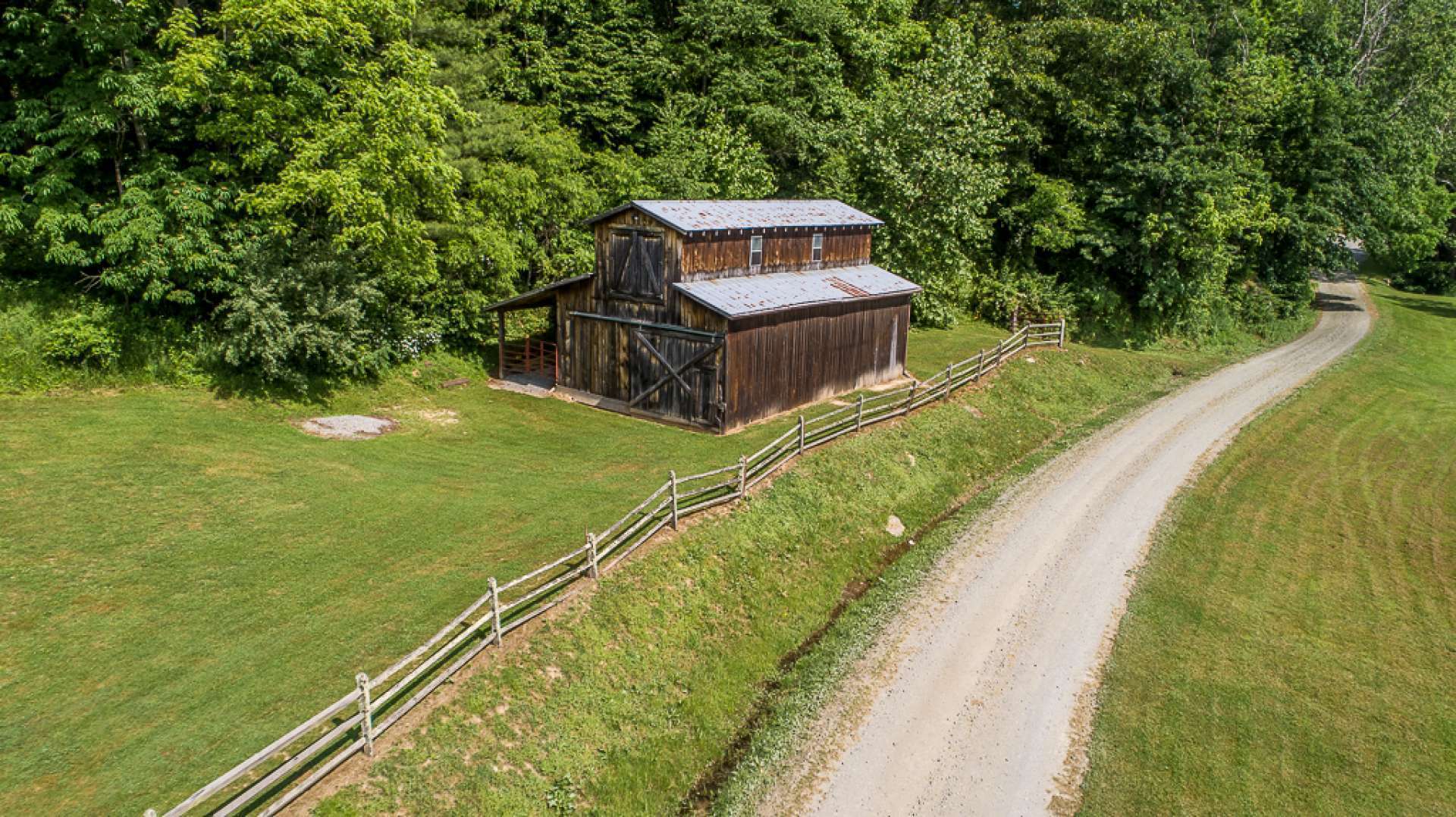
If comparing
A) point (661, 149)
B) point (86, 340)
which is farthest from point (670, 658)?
point (661, 149)

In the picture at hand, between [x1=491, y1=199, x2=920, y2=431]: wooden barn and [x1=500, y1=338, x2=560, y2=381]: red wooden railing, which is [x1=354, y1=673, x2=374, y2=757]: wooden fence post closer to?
[x1=491, y1=199, x2=920, y2=431]: wooden barn

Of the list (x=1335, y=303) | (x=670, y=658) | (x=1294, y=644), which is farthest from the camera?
(x=1335, y=303)

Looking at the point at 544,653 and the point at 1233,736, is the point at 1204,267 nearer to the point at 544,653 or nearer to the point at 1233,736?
the point at 1233,736

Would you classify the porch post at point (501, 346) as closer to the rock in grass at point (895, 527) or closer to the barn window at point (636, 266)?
the barn window at point (636, 266)

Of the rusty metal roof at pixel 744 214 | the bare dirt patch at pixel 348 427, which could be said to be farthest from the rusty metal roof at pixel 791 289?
the bare dirt patch at pixel 348 427

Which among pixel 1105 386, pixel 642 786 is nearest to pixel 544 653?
pixel 642 786

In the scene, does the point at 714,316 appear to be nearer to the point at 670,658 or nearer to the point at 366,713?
the point at 670,658
